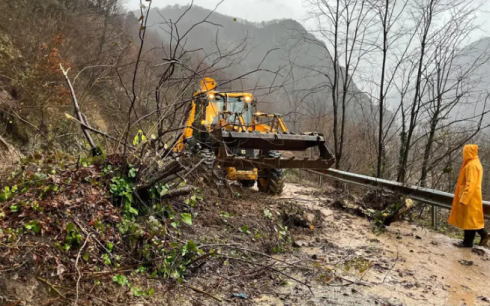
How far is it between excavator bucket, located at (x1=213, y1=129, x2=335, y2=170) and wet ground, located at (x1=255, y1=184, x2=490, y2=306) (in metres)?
1.45

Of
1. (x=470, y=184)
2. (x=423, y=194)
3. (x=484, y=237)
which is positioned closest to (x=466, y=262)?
(x=484, y=237)

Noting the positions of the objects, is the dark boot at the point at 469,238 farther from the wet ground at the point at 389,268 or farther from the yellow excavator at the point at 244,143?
the yellow excavator at the point at 244,143

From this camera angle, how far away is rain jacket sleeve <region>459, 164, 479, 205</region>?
16.4ft

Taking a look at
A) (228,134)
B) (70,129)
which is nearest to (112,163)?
(228,134)

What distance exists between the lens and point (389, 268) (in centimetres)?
404

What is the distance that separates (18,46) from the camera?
10.2m

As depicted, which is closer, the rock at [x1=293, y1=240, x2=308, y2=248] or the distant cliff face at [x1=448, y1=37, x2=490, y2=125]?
the rock at [x1=293, y1=240, x2=308, y2=248]

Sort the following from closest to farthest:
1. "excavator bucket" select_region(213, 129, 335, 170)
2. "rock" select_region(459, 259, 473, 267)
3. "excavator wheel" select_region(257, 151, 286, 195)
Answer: "rock" select_region(459, 259, 473, 267) < "excavator bucket" select_region(213, 129, 335, 170) < "excavator wheel" select_region(257, 151, 286, 195)

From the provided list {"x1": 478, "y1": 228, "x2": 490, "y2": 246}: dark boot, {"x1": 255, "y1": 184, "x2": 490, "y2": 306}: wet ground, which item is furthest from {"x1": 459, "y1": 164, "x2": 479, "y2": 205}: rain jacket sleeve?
{"x1": 255, "y1": 184, "x2": 490, "y2": 306}: wet ground

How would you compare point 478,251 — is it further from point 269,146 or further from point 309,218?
point 269,146

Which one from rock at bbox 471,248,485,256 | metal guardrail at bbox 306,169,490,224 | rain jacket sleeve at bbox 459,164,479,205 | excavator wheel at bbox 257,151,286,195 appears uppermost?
rain jacket sleeve at bbox 459,164,479,205

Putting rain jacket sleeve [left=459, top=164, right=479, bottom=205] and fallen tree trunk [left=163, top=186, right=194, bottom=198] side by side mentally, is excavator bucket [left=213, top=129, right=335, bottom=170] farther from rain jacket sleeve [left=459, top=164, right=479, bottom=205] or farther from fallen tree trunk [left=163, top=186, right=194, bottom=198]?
rain jacket sleeve [left=459, top=164, right=479, bottom=205]

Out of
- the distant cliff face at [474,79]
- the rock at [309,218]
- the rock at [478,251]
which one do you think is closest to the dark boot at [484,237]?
the rock at [478,251]

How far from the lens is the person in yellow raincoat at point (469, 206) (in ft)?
16.3
